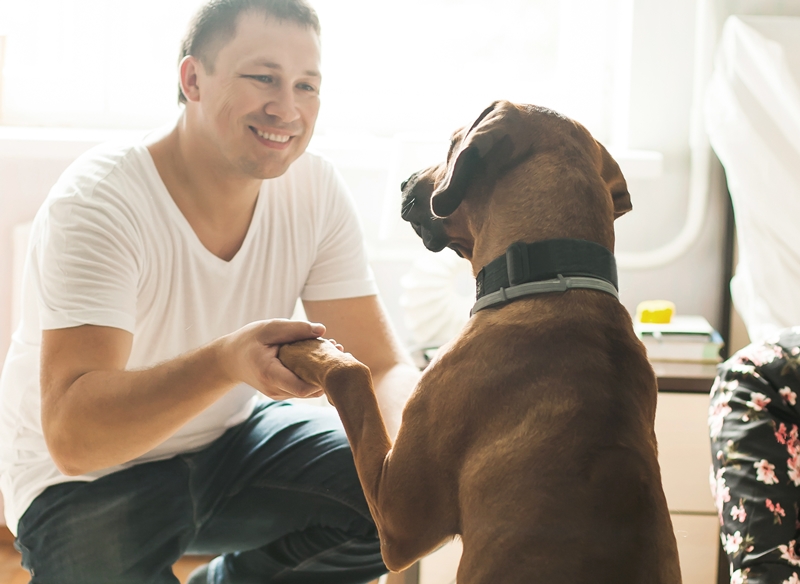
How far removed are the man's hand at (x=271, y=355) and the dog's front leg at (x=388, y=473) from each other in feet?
0.19

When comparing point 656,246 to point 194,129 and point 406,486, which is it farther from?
point 406,486

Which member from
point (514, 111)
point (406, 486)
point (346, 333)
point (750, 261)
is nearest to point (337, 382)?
point (406, 486)

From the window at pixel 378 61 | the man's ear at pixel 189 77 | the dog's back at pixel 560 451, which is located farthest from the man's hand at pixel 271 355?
the window at pixel 378 61

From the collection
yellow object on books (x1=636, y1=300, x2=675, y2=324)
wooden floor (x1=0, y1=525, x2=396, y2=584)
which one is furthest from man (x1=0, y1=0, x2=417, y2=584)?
yellow object on books (x1=636, y1=300, x2=675, y2=324)

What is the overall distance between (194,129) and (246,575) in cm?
89

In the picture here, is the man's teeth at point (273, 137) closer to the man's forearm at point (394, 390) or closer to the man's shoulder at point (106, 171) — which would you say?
the man's shoulder at point (106, 171)

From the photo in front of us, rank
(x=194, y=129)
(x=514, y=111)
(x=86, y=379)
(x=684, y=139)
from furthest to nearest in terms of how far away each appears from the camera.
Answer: (x=684, y=139) → (x=194, y=129) → (x=86, y=379) → (x=514, y=111)

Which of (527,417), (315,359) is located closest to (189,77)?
(315,359)

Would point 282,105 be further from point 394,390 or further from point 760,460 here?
point 760,460

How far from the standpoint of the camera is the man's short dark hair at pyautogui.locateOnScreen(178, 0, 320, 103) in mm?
1396

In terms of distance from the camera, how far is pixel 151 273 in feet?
4.67

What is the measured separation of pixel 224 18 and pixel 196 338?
587mm

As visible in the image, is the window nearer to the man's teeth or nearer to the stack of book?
the stack of book

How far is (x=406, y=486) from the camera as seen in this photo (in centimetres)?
82
